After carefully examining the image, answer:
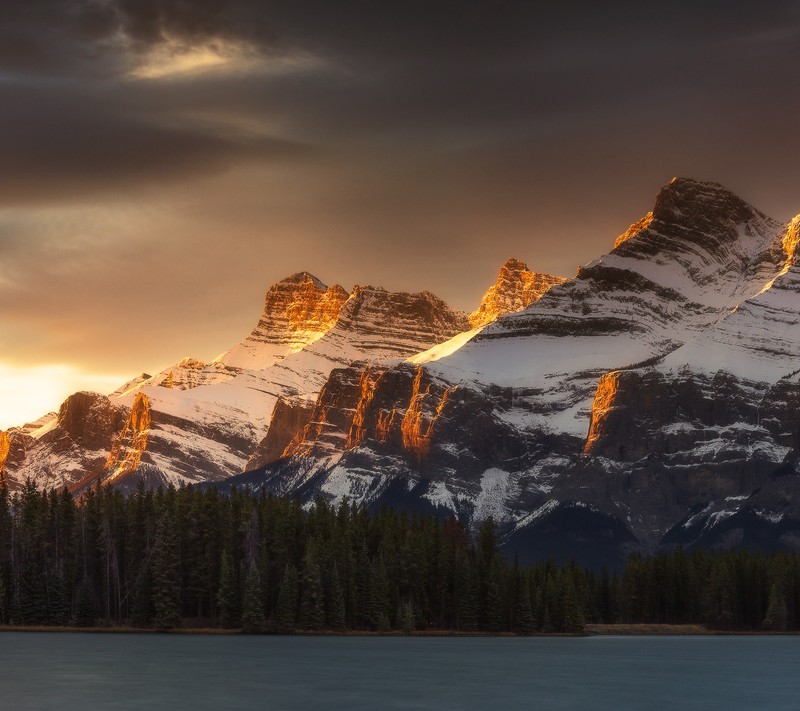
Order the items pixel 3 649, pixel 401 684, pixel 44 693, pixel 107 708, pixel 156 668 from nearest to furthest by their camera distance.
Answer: pixel 107 708 → pixel 44 693 → pixel 401 684 → pixel 156 668 → pixel 3 649

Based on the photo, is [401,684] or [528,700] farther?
[401,684]

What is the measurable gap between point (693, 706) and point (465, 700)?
19259 millimetres

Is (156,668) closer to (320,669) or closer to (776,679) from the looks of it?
(320,669)

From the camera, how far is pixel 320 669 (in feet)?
560

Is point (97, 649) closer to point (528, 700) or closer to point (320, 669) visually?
point (320, 669)

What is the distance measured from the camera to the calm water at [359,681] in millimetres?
139125

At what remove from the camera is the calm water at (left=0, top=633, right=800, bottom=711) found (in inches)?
5477

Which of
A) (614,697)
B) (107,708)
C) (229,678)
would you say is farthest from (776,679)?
(107,708)

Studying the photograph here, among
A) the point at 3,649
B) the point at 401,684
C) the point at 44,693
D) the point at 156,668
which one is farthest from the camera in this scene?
the point at 3,649

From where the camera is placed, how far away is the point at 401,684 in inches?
6097

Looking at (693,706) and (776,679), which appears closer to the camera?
(693,706)

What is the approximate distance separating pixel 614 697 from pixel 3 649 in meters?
79.7

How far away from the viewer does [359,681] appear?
156875mm

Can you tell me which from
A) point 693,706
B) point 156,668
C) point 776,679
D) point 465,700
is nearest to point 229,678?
point 156,668
